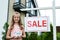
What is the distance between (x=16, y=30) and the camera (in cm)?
238

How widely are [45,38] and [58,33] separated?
217 mm

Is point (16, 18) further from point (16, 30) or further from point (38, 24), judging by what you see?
point (38, 24)

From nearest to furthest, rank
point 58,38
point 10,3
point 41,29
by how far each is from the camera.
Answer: point 41,29, point 58,38, point 10,3

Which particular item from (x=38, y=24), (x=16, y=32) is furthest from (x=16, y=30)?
(x=38, y=24)

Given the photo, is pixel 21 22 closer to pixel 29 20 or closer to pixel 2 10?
pixel 29 20

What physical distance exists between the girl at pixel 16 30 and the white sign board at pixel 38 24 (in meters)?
0.20

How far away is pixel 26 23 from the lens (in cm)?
223

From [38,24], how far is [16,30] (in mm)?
388

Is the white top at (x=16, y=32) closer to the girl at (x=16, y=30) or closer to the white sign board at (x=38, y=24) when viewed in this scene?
the girl at (x=16, y=30)

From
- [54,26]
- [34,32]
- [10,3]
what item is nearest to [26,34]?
[34,32]

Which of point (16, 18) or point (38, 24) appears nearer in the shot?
point (38, 24)

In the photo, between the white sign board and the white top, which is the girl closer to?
the white top

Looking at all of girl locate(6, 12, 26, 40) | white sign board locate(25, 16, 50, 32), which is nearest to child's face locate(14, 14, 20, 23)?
girl locate(6, 12, 26, 40)

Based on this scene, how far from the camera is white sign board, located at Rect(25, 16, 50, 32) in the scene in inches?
85.9
